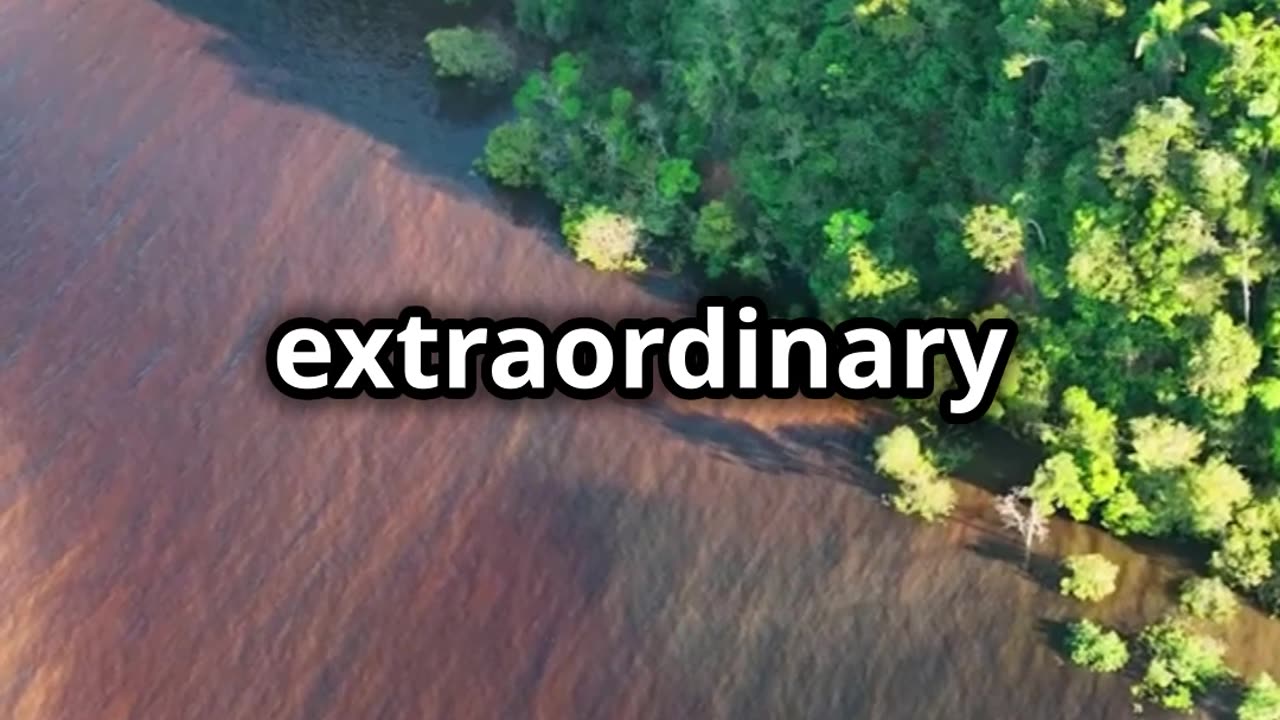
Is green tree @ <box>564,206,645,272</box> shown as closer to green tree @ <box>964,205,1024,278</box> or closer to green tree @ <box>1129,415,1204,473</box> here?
green tree @ <box>964,205,1024,278</box>

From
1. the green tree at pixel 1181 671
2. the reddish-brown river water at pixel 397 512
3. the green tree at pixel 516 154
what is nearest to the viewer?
the green tree at pixel 1181 671

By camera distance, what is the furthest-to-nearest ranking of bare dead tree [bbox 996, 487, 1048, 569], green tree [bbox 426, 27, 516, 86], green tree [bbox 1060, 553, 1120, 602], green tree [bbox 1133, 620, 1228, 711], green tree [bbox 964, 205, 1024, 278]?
green tree [bbox 426, 27, 516, 86] → bare dead tree [bbox 996, 487, 1048, 569] → green tree [bbox 964, 205, 1024, 278] → green tree [bbox 1060, 553, 1120, 602] → green tree [bbox 1133, 620, 1228, 711]

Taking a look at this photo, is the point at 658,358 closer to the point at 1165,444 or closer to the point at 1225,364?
the point at 1165,444

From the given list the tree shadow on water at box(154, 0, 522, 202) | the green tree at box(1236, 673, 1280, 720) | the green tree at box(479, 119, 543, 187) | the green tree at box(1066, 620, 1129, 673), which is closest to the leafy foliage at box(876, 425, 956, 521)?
the green tree at box(1066, 620, 1129, 673)

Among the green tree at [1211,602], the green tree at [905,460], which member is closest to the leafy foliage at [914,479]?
the green tree at [905,460]

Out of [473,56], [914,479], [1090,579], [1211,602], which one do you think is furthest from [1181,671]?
[473,56]

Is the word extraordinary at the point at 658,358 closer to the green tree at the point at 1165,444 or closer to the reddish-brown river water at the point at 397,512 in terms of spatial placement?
the reddish-brown river water at the point at 397,512

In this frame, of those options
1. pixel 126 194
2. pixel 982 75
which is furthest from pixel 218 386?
pixel 982 75
